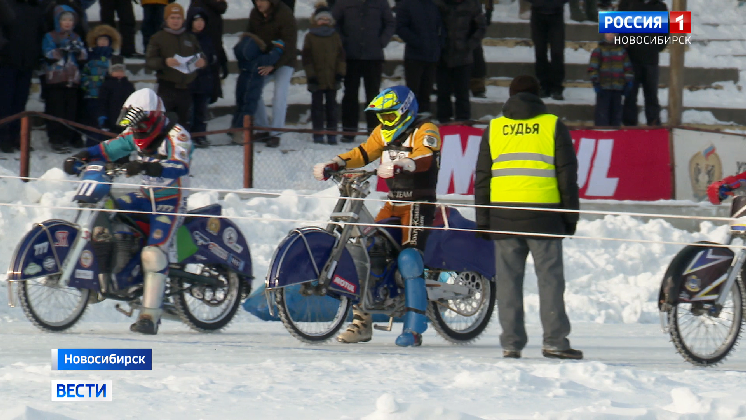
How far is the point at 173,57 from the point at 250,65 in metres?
1.41

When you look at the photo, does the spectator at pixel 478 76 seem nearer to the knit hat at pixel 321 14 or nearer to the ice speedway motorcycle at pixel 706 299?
the knit hat at pixel 321 14

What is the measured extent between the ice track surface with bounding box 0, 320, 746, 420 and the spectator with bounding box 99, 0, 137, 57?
877cm

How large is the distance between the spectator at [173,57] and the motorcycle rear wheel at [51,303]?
17.8 ft

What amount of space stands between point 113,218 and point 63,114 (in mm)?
5795

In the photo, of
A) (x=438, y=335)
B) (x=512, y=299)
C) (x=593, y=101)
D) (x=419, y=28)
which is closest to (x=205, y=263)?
(x=438, y=335)

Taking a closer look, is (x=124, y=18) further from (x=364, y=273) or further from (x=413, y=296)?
(x=413, y=296)

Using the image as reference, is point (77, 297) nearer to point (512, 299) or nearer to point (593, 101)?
point (512, 299)

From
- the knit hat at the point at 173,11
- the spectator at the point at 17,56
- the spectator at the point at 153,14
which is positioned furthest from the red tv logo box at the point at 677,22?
the spectator at the point at 17,56

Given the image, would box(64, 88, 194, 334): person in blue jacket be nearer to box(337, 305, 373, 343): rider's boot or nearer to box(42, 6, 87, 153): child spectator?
box(337, 305, 373, 343): rider's boot

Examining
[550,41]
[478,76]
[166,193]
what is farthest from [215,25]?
[166,193]

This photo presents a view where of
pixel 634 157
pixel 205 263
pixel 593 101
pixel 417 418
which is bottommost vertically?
pixel 417 418

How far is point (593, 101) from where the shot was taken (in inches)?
679

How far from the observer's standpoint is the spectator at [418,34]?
14797 millimetres

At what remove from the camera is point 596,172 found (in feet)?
44.2
